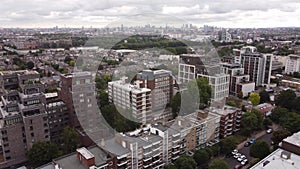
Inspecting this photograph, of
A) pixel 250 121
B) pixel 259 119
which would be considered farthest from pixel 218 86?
pixel 250 121

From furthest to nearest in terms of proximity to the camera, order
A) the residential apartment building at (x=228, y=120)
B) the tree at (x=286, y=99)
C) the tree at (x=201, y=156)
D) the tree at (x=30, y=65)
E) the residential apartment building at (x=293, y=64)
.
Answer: the tree at (x=30, y=65) < the residential apartment building at (x=293, y=64) < the tree at (x=286, y=99) < the residential apartment building at (x=228, y=120) < the tree at (x=201, y=156)

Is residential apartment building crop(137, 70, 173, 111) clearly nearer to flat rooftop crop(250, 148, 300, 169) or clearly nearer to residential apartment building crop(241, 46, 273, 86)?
flat rooftop crop(250, 148, 300, 169)

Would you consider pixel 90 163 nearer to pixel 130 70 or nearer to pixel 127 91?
pixel 127 91

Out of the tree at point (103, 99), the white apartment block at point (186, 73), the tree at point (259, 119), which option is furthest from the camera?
the white apartment block at point (186, 73)

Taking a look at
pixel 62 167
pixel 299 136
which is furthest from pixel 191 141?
pixel 62 167

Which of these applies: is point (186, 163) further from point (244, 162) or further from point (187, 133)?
point (244, 162)

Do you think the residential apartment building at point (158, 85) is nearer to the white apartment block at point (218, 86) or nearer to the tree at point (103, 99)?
the tree at point (103, 99)

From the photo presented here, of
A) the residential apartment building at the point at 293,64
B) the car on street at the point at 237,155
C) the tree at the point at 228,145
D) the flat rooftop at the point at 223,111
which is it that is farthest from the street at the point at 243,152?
the residential apartment building at the point at 293,64

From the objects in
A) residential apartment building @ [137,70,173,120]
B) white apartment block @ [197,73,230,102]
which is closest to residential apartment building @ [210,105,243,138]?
residential apartment building @ [137,70,173,120]
